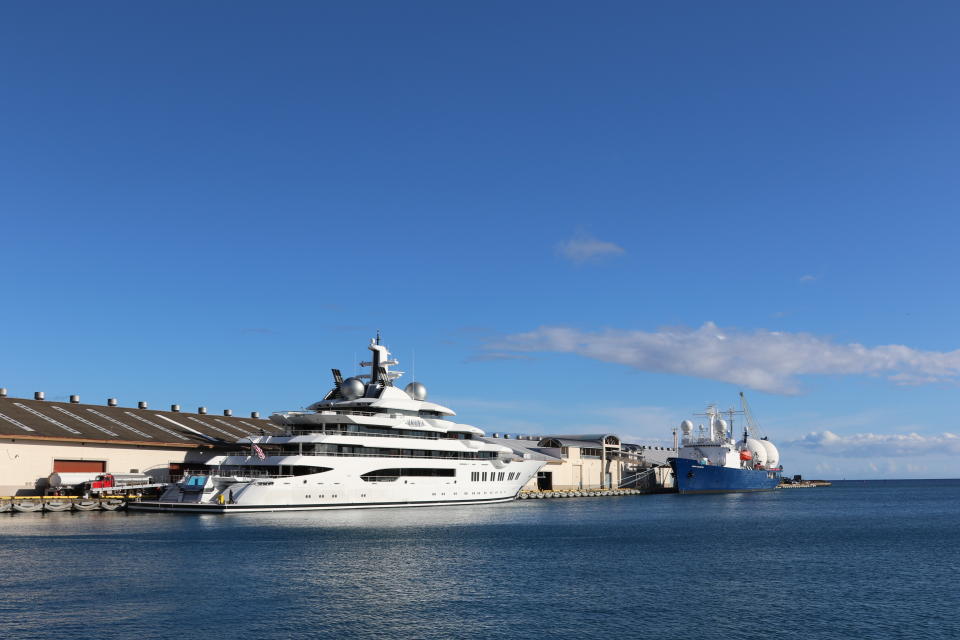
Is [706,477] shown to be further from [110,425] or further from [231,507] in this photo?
[110,425]

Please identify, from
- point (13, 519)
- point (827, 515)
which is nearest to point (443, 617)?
point (13, 519)

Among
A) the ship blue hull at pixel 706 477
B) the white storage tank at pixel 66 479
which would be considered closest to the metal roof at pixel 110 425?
the white storage tank at pixel 66 479

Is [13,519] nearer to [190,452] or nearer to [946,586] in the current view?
[190,452]

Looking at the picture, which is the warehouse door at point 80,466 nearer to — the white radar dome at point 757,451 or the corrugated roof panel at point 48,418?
the corrugated roof panel at point 48,418

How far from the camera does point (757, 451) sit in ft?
530

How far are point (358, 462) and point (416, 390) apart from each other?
15.6 m

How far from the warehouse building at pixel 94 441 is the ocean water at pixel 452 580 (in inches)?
298

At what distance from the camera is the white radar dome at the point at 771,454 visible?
549ft

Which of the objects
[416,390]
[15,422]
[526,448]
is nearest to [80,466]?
[15,422]

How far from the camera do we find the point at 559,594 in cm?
3259

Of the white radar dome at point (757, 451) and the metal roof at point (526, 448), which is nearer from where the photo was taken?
the metal roof at point (526, 448)

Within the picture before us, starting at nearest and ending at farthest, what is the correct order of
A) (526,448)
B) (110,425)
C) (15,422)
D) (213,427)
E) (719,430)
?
(15,422) < (110,425) < (213,427) < (526,448) < (719,430)

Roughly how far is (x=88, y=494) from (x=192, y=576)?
38603mm

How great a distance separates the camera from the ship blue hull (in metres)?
131
